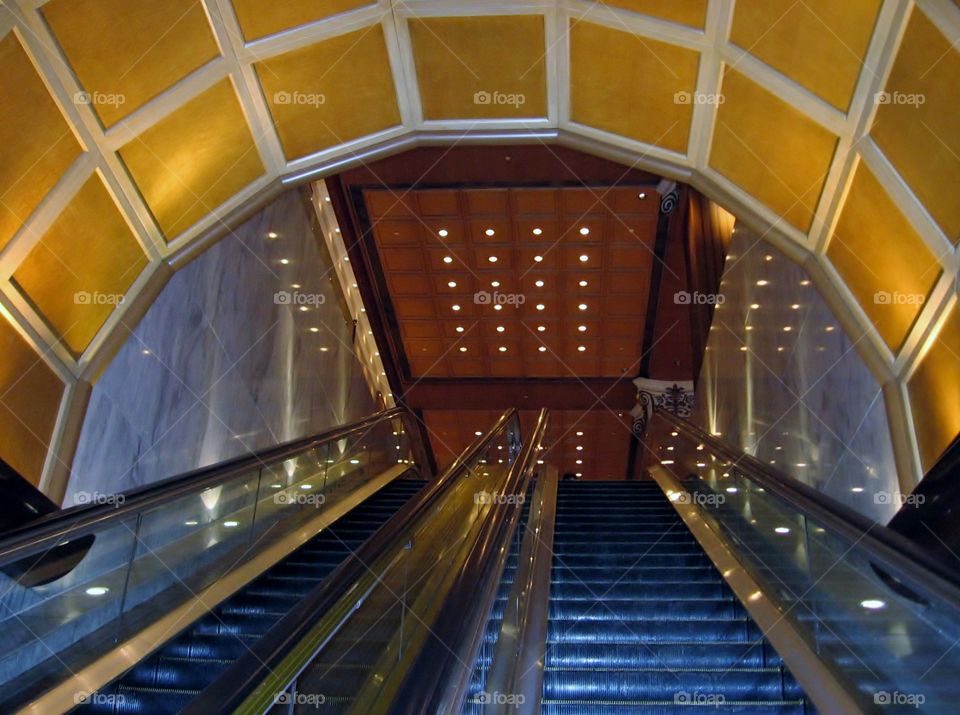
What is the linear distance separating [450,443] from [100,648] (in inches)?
700

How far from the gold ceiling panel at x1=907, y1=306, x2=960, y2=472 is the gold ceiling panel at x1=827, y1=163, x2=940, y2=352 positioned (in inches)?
12.4

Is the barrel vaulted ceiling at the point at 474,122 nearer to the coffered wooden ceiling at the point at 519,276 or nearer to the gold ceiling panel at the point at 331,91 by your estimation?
the gold ceiling panel at the point at 331,91

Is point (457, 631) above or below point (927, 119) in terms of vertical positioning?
below

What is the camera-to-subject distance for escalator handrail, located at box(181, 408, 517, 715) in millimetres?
1847

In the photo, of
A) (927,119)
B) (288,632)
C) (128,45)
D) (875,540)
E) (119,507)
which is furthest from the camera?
(128,45)

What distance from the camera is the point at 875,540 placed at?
285 centimetres

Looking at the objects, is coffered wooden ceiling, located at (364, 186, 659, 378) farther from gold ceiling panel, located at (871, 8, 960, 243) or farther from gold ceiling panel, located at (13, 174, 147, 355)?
gold ceiling panel, located at (871, 8, 960, 243)

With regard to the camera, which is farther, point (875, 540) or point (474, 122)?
point (474, 122)

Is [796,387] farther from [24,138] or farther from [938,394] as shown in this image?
[24,138]

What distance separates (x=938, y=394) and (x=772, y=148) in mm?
2498

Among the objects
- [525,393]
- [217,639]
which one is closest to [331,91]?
[217,639]

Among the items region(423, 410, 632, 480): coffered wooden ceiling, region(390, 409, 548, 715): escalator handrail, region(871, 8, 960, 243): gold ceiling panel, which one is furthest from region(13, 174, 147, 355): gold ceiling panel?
region(423, 410, 632, 480): coffered wooden ceiling

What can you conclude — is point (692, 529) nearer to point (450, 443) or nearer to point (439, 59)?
point (439, 59)

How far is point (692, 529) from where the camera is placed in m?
5.73
